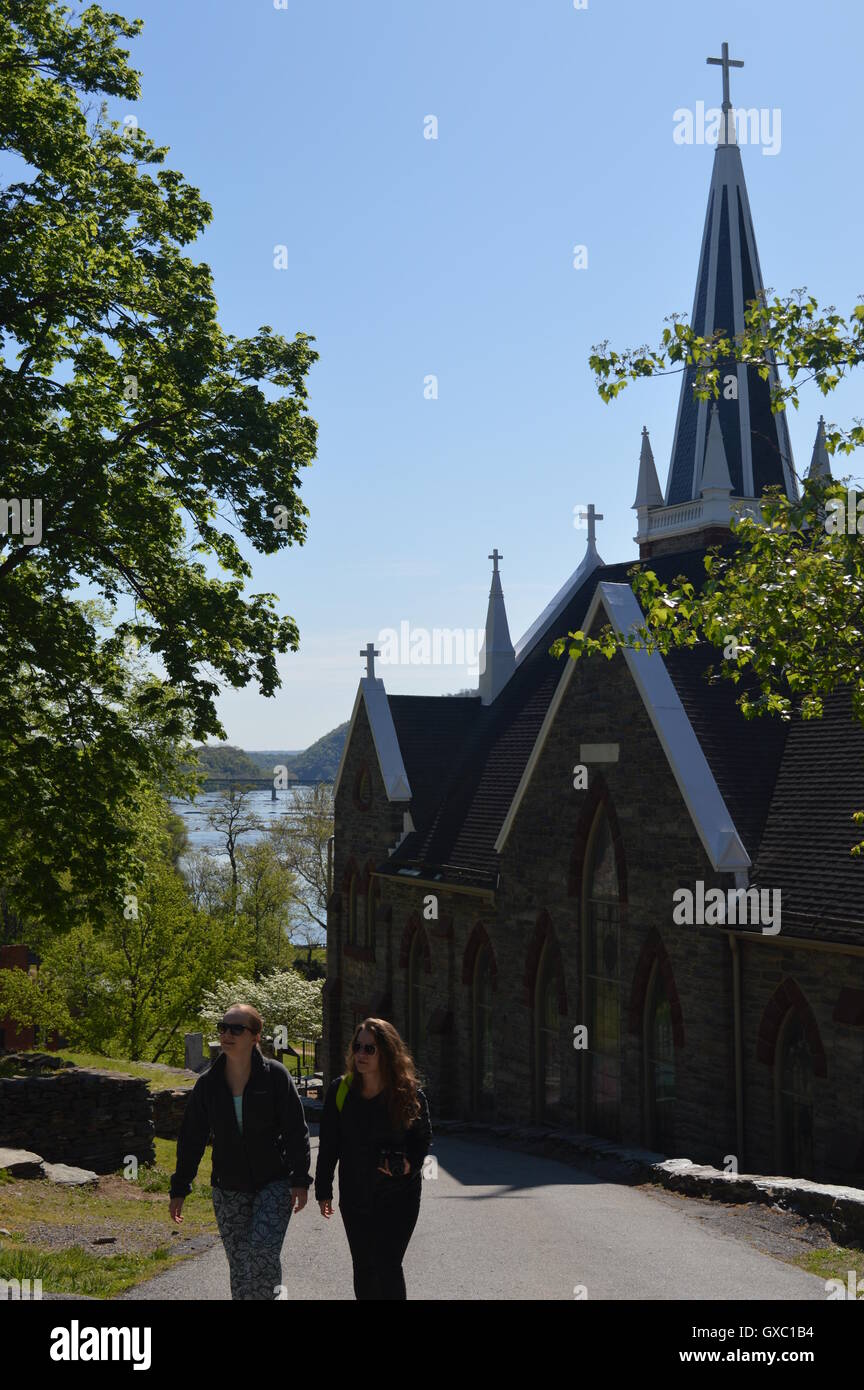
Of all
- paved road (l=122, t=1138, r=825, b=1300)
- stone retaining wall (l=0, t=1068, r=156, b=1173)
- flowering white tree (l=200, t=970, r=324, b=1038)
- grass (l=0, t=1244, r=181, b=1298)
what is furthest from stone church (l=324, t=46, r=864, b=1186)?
flowering white tree (l=200, t=970, r=324, b=1038)

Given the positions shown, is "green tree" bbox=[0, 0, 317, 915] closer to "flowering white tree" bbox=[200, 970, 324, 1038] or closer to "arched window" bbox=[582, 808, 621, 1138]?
"arched window" bbox=[582, 808, 621, 1138]

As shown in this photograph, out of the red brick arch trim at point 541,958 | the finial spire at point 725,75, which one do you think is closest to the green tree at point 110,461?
the red brick arch trim at point 541,958

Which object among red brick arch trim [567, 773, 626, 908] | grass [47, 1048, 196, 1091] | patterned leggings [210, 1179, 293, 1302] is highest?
red brick arch trim [567, 773, 626, 908]

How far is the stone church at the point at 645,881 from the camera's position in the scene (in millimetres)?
15938

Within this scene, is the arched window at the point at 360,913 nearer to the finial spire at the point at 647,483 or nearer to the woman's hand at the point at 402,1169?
the finial spire at the point at 647,483

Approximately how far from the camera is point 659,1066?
60.8 feet

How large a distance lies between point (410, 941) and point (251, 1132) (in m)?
22.0

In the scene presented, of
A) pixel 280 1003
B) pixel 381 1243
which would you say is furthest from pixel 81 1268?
pixel 280 1003

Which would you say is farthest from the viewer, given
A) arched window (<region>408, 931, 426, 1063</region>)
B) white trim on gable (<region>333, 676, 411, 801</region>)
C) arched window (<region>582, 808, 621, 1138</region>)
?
white trim on gable (<region>333, 676, 411, 801</region>)

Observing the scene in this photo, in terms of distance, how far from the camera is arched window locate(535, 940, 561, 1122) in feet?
70.3

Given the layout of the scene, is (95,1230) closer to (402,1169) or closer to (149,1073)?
(402,1169)

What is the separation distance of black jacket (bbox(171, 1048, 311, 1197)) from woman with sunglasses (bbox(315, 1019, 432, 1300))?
231 millimetres
